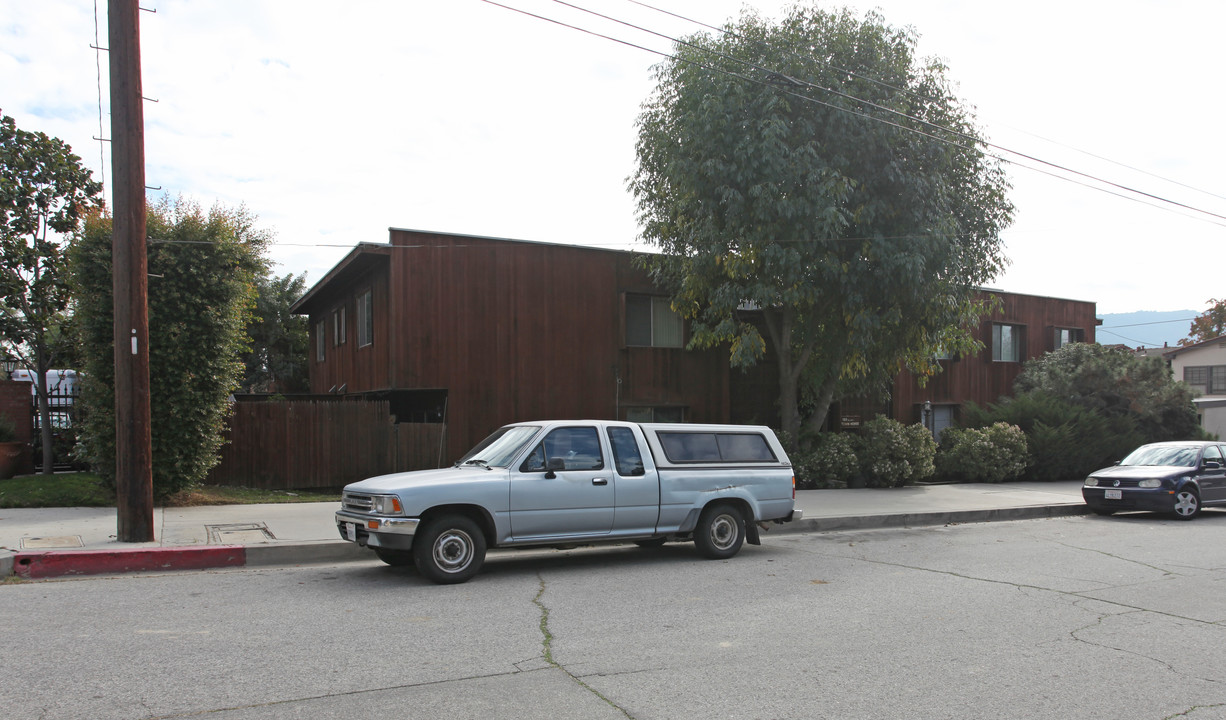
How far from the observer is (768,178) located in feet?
56.0

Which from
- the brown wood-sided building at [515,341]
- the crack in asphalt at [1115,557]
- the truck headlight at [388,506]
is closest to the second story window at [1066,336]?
the brown wood-sided building at [515,341]

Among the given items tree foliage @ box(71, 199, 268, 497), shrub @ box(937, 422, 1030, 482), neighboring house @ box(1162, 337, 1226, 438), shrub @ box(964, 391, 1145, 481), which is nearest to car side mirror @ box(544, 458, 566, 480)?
tree foliage @ box(71, 199, 268, 497)

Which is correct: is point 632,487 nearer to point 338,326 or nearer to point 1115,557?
point 1115,557

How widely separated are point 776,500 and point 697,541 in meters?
1.24

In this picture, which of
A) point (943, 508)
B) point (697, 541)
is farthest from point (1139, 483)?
point (697, 541)

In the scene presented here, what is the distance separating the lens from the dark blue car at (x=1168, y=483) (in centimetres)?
1559

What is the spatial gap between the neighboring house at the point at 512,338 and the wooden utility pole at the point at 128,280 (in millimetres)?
7007

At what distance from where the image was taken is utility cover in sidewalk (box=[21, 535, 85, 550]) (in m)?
9.56

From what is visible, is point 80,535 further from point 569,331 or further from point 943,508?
point 943,508

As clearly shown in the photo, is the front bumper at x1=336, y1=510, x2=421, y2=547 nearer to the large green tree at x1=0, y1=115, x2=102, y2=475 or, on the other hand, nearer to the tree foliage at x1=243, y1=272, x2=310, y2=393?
the large green tree at x1=0, y1=115, x2=102, y2=475

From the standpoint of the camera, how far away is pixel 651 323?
Answer: 66.8 feet

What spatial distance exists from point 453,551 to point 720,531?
11.5 feet

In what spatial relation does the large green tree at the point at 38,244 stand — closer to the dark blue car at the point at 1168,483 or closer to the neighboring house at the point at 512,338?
the neighboring house at the point at 512,338

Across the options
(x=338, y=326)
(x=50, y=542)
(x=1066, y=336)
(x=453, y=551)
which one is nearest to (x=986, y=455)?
(x=1066, y=336)
